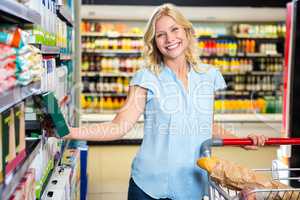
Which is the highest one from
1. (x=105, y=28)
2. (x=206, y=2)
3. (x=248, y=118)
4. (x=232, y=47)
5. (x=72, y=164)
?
(x=206, y=2)

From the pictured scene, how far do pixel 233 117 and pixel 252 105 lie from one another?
627 millimetres

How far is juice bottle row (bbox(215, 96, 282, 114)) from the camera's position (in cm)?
816

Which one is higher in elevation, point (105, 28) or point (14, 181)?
point (105, 28)

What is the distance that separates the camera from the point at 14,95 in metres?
1.22

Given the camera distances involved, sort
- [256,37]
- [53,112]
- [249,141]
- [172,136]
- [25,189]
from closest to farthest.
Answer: [25,189] < [53,112] < [249,141] < [172,136] < [256,37]

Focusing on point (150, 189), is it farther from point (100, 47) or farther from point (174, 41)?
point (100, 47)

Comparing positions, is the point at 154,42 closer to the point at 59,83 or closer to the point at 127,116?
the point at 127,116

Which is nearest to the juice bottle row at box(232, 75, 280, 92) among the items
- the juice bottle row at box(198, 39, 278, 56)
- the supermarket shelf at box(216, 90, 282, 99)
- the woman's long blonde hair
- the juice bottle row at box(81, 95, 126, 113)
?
the supermarket shelf at box(216, 90, 282, 99)

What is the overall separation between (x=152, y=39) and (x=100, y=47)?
5723 mm

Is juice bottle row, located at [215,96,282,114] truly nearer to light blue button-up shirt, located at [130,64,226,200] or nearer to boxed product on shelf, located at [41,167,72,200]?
boxed product on shelf, located at [41,167,72,200]

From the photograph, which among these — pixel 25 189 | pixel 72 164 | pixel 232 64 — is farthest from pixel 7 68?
pixel 232 64

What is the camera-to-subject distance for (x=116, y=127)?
2.20 m

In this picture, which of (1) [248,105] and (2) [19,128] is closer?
(2) [19,128]

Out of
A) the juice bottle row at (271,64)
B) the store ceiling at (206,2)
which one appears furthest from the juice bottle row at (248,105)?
the store ceiling at (206,2)
